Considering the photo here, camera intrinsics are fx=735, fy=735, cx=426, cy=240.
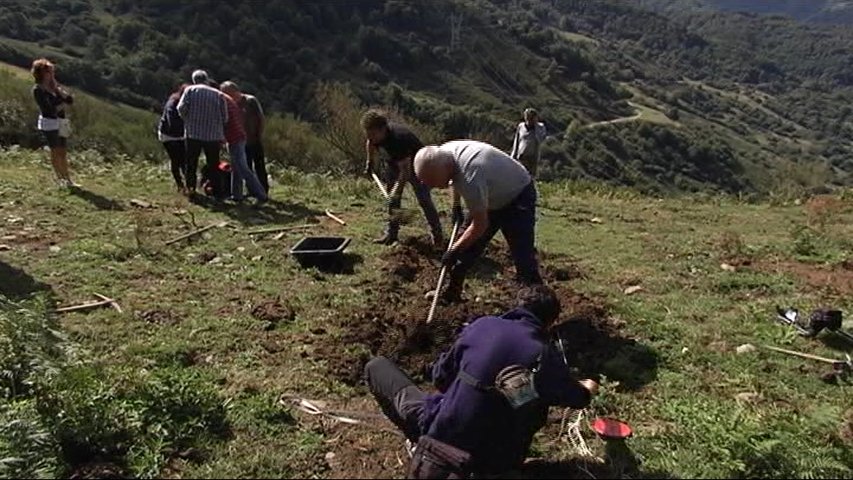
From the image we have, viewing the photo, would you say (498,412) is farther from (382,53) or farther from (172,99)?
(382,53)

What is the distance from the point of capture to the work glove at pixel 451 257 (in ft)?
19.4

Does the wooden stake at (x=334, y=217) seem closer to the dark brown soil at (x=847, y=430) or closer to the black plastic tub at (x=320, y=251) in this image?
the black plastic tub at (x=320, y=251)

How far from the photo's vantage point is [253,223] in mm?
9805

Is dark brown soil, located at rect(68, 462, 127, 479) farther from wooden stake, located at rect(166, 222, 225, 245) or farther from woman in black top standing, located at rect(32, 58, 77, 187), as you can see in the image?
woman in black top standing, located at rect(32, 58, 77, 187)

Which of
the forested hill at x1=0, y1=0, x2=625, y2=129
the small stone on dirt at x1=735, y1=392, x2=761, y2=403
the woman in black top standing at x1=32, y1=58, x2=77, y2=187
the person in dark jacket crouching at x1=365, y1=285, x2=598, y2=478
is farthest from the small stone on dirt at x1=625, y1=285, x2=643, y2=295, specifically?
the forested hill at x1=0, y1=0, x2=625, y2=129

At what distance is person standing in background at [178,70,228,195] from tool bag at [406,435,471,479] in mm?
7257

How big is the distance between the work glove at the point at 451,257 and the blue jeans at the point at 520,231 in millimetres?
83

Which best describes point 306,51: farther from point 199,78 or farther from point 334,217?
point 334,217

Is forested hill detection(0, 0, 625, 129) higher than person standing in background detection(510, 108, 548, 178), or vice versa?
person standing in background detection(510, 108, 548, 178)

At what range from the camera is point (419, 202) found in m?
8.03

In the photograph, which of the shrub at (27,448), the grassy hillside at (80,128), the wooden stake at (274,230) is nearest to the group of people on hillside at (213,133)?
→ the wooden stake at (274,230)

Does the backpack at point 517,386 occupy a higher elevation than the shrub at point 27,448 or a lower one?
higher

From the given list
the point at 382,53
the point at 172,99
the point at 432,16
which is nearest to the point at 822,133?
the point at 432,16

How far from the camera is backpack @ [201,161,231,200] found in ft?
35.5
